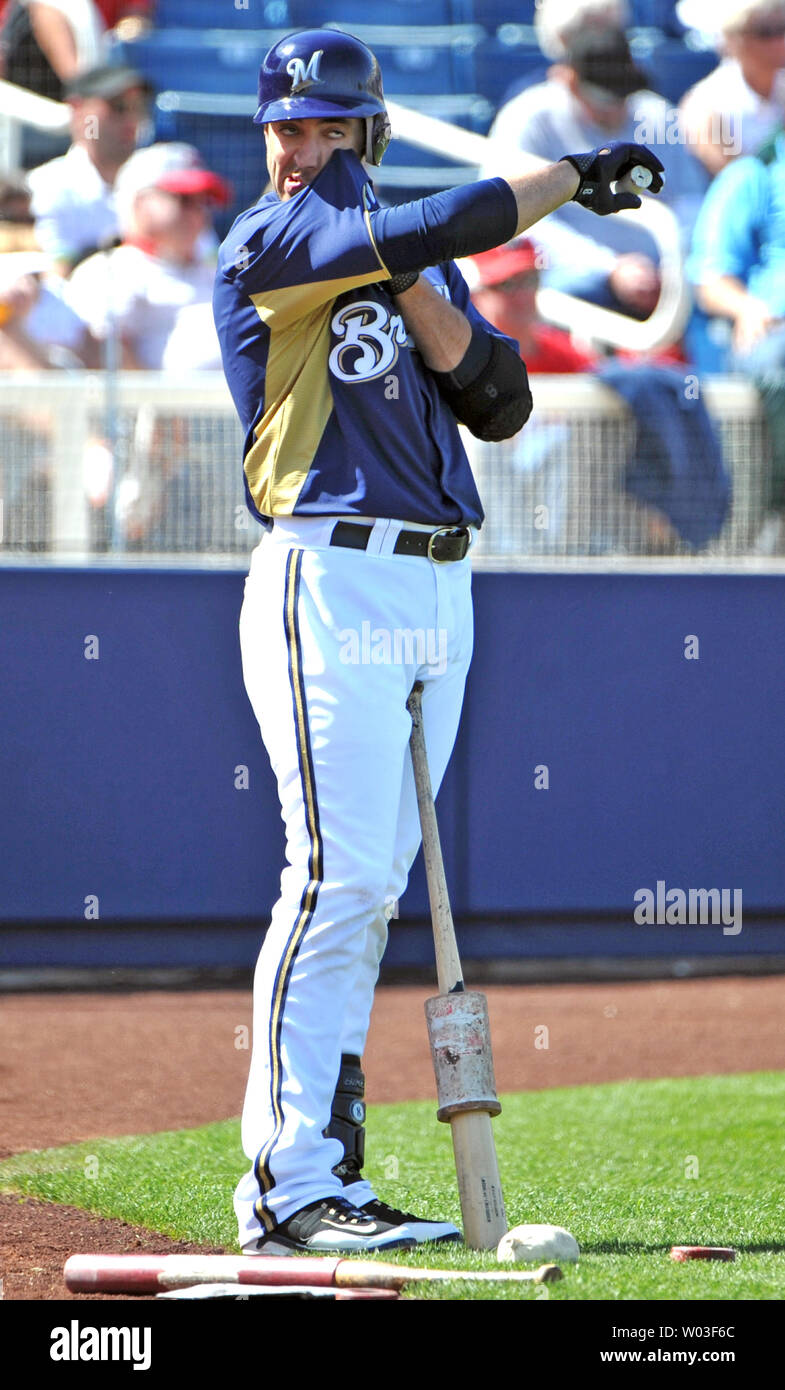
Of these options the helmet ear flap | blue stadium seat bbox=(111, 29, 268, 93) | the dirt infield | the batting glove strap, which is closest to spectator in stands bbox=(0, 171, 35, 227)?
blue stadium seat bbox=(111, 29, 268, 93)

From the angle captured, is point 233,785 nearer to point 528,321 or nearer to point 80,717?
point 80,717

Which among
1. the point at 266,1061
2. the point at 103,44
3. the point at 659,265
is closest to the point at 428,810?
the point at 266,1061

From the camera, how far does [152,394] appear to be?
653 centimetres

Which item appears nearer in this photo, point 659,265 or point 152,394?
point 152,394

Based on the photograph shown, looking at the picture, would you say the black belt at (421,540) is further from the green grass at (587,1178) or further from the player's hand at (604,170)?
the green grass at (587,1178)

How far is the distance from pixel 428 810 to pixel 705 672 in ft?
13.2

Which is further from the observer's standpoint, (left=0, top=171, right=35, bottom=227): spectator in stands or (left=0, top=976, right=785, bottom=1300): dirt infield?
(left=0, top=171, right=35, bottom=227): spectator in stands

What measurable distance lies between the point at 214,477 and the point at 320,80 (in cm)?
358

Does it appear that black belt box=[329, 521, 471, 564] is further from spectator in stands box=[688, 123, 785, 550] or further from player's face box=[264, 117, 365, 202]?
spectator in stands box=[688, 123, 785, 550]

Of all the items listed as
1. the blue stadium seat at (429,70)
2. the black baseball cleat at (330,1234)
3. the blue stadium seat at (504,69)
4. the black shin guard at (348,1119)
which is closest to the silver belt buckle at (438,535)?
the black shin guard at (348,1119)

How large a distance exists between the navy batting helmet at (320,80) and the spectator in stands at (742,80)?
5461 millimetres

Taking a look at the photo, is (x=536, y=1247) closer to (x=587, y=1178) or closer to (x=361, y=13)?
(x=587, y=1178)

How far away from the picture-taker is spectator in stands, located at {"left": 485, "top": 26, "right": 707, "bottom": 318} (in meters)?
7.65

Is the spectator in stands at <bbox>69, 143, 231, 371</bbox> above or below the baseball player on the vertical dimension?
above
